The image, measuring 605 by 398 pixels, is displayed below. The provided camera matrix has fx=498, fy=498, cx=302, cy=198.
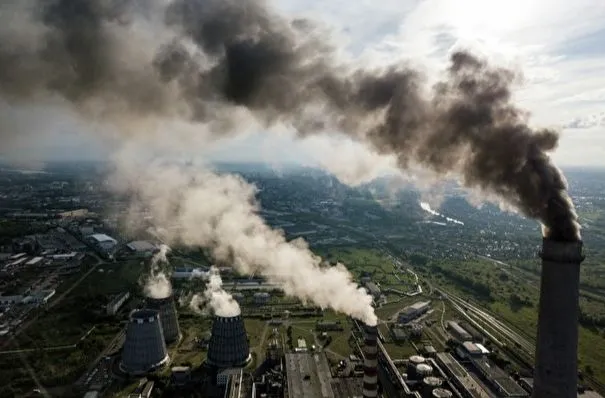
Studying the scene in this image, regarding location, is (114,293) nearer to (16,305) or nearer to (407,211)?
(16,305)

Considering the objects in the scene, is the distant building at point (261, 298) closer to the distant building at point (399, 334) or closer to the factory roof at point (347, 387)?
the distant building at point (399, 334)

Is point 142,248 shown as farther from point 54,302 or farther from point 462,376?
point 462,376

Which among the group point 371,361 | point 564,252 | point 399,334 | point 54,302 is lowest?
point 399,334

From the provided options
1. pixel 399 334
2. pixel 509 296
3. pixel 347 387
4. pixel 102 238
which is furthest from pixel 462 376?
pixel 102 238

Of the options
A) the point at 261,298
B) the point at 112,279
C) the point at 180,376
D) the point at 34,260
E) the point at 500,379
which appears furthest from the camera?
the point at 34,260

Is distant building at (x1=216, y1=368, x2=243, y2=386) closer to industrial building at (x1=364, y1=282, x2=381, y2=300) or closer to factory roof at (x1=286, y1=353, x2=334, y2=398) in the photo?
factory roof at (x1=286, y1=353, x2=334, y2=398)

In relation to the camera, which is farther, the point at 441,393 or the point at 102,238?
the point at 102,238
